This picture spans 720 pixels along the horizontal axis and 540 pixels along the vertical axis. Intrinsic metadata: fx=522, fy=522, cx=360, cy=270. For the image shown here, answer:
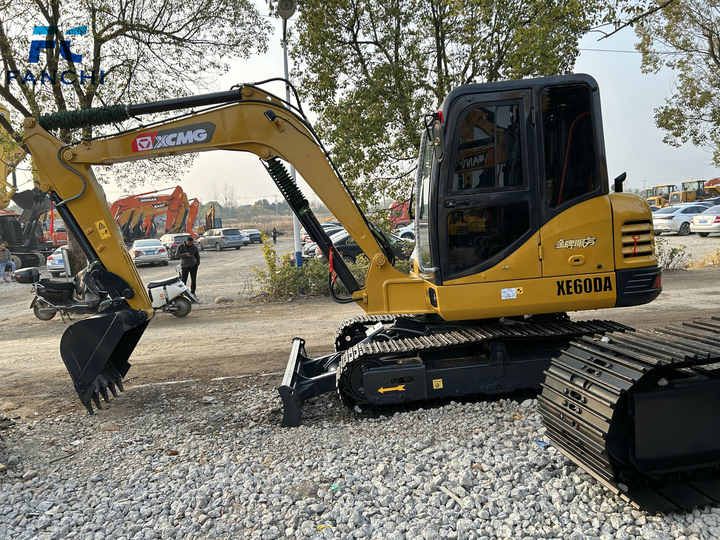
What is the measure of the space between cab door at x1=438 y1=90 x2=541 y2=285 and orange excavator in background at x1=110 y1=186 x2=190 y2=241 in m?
30.4

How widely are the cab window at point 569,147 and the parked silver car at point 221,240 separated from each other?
33.9m

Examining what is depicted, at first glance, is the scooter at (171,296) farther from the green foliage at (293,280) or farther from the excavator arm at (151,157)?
the excavator arm at (151,157)

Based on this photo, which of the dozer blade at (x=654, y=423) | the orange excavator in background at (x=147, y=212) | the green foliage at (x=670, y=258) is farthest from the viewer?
the orange excavator in background at (x=147, y=212)

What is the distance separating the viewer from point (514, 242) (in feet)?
15.5

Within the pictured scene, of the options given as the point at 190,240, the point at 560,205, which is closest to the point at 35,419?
the point at 560,205

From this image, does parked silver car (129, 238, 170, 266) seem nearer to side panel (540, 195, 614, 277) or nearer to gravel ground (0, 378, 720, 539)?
gravel ground (0, 378, 720, 539)

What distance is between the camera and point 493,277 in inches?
187

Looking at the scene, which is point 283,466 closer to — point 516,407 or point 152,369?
point 516,407

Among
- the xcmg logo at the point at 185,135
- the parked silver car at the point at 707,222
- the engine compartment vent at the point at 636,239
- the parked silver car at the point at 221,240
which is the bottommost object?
the parked silver car at the point at 707,222

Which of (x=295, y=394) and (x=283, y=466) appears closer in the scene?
(x=283, y=466)

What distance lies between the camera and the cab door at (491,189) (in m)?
4.63

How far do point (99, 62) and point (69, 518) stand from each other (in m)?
12.3

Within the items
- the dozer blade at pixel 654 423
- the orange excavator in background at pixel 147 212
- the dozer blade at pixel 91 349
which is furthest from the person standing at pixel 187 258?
the orange excavator in background at pixel 147 212

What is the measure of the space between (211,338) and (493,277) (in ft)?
19.8
